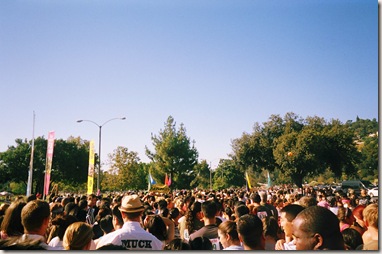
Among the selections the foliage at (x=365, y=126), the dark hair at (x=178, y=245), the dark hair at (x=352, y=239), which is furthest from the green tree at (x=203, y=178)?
the dark hair at (x=178, y=245)

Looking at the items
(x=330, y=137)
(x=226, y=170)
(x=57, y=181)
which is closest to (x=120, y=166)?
(x=57, y=181)

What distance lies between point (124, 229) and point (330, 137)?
4358 centimetres

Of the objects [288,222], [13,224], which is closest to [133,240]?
[13,224]

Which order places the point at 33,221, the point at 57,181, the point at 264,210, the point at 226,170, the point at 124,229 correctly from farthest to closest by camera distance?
the point at 226,170 → the point at 57,181 → the point at 264,210 → the point at 124,229 → the point at 33,221

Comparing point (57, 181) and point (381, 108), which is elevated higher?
point (381, 108)

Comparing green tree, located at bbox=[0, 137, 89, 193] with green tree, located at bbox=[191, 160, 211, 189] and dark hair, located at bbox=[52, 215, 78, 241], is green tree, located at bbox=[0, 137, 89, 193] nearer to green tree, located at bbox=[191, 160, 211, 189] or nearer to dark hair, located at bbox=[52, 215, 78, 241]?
green tree, located at bbox=[191, 160, 211, 189]

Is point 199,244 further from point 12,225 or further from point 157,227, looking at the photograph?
point 12,225

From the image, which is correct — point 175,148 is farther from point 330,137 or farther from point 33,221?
point 33,221

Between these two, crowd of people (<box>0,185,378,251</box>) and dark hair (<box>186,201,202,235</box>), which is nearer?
crowd of people (<box>0,185,378,251</box>)

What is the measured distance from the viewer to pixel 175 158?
173ft

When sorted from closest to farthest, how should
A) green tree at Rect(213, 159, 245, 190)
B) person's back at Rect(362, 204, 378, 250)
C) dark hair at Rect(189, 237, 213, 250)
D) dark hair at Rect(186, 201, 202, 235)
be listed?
1. dark hair at Rect(189, 237, 213, 250)
2. person's back at Rect(362, 204, 378, 250)
3. dark hair at Rect(186, 201, 202, 235)
4. green tree at Rect(213, 159, 245, 190)

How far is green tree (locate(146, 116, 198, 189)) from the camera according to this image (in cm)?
5200

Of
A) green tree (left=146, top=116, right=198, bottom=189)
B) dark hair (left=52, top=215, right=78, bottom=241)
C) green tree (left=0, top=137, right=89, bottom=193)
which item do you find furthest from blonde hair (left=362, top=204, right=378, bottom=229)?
green tree (left=0, top=137, right=89, bottom=193)

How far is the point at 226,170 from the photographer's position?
83562mm
